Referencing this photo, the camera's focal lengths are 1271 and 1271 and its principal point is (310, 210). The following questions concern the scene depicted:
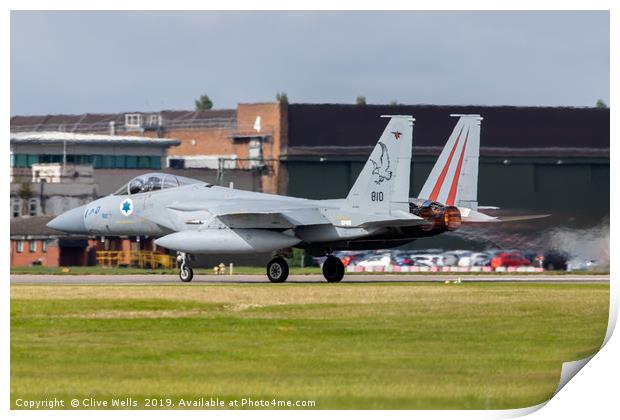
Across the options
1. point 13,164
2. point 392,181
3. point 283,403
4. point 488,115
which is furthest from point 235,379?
point 13,164

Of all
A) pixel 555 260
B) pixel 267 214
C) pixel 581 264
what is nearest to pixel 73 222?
pixel 267 214

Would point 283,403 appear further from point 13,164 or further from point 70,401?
point 13,164

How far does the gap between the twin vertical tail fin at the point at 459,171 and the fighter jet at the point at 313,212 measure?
0.10 feet

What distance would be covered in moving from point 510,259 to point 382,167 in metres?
13.2

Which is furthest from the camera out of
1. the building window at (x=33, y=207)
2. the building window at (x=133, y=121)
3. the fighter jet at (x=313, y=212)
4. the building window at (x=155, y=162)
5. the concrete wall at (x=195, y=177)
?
the building window at (x=133, y=121)

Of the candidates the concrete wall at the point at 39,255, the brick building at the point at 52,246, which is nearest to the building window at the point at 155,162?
the brick building at the point at 52,246

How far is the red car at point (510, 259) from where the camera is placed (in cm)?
4638

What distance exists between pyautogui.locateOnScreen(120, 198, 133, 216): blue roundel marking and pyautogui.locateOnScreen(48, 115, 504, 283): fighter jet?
1.2 inches

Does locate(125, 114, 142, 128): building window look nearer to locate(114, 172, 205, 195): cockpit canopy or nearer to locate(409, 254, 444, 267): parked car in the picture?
locate(409, 254, 444, 267): parked car

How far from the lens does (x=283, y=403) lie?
57.9 feet

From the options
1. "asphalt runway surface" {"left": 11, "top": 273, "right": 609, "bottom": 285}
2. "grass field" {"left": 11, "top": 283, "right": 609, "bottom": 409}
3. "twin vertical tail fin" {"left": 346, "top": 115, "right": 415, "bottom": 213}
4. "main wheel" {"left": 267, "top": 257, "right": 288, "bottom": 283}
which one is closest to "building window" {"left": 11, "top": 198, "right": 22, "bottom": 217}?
"asphalt runway surface" {"left": 11, "top": 273, "right": 609, "bottom": 285}

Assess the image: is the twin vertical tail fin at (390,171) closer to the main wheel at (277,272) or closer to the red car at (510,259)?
the main wheel at (277,272)

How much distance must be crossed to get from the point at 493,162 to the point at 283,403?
38.6 m

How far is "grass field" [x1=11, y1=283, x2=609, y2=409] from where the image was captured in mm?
18094
